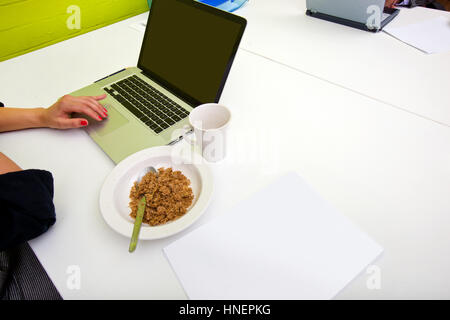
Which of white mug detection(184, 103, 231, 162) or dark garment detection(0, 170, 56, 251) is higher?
white mug detection(184, 103, 231, 162)

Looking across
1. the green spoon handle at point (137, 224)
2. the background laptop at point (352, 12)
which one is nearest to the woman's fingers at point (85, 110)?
the green spoon handle at point (137, 224)

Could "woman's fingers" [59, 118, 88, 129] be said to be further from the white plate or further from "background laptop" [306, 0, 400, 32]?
"background laptop" [306, 0, 400, 32]

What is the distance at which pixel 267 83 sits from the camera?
839mm

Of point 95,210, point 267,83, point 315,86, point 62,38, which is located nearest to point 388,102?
point 315,86

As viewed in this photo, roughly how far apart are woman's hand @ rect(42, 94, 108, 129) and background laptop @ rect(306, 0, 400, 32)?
3.28 feet

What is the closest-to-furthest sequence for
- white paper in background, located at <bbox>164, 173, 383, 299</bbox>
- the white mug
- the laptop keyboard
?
white paper in background, located at <bbox>164, 173, 383, 299</bbox>, the white mug, the laptop keyboard

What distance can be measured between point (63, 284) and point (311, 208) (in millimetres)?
460

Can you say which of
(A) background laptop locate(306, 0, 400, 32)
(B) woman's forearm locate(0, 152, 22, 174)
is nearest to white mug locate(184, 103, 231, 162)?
(B) woman's forearm locate(0, 152, 22, 174)

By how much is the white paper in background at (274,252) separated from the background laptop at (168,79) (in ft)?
0.88

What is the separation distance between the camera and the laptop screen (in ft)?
2.05

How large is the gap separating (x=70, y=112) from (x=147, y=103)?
0.68ft

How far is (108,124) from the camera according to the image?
70cm

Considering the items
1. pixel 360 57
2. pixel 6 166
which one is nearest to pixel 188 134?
pixel 6 166

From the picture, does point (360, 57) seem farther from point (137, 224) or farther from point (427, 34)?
point (137, 224)
